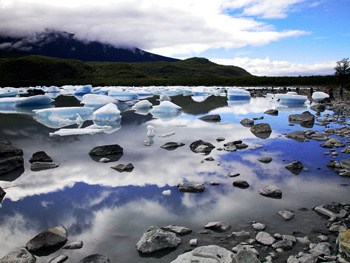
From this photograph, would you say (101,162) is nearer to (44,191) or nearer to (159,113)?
(44,191)

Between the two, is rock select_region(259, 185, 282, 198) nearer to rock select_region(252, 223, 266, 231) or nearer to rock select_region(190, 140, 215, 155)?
rock select_region(252, 223, 266, 231)

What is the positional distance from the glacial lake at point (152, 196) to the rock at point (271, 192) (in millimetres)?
90

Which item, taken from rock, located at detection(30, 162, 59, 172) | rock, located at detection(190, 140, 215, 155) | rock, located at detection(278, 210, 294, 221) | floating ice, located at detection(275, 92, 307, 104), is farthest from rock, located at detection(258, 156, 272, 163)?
floating ice, located at detection(275, 92, 307, 104)

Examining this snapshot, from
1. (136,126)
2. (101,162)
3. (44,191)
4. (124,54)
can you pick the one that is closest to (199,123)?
(136,126)

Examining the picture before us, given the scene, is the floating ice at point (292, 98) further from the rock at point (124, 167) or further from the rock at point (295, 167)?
the rock at point (124, 167)

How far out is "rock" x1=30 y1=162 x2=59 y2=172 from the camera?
18.3ft

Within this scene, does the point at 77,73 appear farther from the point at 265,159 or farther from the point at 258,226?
the point at 258,226

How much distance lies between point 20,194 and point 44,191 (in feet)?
1.15

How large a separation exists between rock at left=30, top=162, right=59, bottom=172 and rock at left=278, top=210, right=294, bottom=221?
14.2 ft

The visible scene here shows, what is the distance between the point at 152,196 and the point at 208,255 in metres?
1.70

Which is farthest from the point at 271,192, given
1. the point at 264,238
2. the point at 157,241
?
the point at 157,241

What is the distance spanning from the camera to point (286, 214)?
3574 mm

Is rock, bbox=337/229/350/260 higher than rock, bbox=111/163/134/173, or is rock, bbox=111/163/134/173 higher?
rock, bbox=337/229/350/260

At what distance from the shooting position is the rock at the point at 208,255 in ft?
8.73
